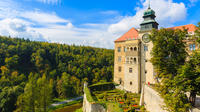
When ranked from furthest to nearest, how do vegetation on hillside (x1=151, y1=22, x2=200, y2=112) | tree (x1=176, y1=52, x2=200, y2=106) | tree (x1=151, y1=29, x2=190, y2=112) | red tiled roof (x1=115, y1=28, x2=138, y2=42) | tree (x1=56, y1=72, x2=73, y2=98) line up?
1. tree (x1=56, y1=72, x2=73, y2=98)
2. red tiled roof (x1=115, y1=28, x2=138, y2=42)
3. tree (x1=151, y1=29, x2=190, y2=112)
4. vegetation on hillside (x1=151, y1=22, x2=200, y2=112)
5. tree (x1=176, y1=52, x2=200, y2=106)

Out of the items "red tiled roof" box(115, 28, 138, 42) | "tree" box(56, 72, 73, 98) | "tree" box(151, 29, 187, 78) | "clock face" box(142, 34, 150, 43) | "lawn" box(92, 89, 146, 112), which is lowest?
"tree" box(56, 72, 73, 98)

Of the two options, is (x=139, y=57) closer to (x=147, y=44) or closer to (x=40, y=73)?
(x=147, y=44)

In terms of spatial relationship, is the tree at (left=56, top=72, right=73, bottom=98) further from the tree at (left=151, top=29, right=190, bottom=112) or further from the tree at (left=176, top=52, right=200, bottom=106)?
the tree at (left=176, top=52, right=200, bottom=106)

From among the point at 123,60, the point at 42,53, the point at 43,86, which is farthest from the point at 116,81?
the point at 42,53

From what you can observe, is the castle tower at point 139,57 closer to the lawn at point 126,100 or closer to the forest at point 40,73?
the lawn at point 126,100

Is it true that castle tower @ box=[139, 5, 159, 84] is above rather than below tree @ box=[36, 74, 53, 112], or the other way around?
above

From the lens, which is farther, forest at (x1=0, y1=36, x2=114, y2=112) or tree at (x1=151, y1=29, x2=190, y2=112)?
forest at (x1=0, y1=36, x2=114, y2=112)

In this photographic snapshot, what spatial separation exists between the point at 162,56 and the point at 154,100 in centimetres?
750

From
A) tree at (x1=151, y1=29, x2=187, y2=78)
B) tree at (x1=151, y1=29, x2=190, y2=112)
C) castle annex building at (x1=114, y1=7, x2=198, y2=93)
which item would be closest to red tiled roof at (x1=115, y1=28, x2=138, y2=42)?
castle annex building at (x1=114, y1=7, x2=198, y2=93)

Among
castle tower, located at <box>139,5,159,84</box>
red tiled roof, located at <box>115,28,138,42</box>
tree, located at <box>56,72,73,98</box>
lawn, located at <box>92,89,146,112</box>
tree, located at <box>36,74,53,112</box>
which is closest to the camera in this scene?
lawn, located at <box>92,89,146,112</box>

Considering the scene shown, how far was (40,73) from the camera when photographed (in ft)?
216

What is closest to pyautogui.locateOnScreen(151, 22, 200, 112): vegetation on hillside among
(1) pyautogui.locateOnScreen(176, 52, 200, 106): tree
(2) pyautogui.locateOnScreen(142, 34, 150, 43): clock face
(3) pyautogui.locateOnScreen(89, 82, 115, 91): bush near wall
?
(1) pyautogui.locateOnScreen(176, 52, 200, 106): tree

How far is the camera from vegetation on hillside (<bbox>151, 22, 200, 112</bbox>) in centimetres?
1221

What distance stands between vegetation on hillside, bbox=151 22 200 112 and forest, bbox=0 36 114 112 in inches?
1106
